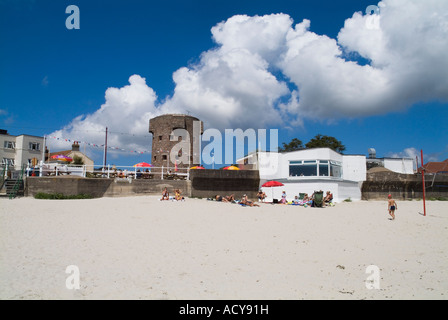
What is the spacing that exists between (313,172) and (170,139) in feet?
47.4

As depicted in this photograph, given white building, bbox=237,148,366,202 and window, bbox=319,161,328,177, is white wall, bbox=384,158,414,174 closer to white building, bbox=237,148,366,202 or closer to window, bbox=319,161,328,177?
white building, bbox=237,148,366,202

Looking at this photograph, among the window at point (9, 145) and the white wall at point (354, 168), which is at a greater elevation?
the window at point (9, 145)

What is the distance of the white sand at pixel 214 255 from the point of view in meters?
5.58

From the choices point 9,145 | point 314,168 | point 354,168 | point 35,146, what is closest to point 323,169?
point 314,168

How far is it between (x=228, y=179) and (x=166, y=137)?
427 inches

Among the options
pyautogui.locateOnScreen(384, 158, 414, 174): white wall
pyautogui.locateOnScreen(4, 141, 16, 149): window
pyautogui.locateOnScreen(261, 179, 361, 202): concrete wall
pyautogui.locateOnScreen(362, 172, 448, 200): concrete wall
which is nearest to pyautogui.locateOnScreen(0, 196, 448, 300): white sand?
pyautogui.locateOnScreen(261, 179, 361, 202): concrete wall

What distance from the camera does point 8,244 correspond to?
26.6ft

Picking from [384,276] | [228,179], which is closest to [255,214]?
[228,179]

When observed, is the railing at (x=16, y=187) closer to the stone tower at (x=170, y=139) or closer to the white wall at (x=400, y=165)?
the stone tower at (x=170, y=139)

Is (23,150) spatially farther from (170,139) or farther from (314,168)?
(314,168)

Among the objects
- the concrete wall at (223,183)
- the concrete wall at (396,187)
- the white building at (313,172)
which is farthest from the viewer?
the concrete wall at (396,187)

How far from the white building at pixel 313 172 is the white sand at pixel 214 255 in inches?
363

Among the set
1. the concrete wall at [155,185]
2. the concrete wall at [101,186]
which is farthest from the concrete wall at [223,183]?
the concrete wall at [101,186]

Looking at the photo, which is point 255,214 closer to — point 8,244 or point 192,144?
point 8,244
